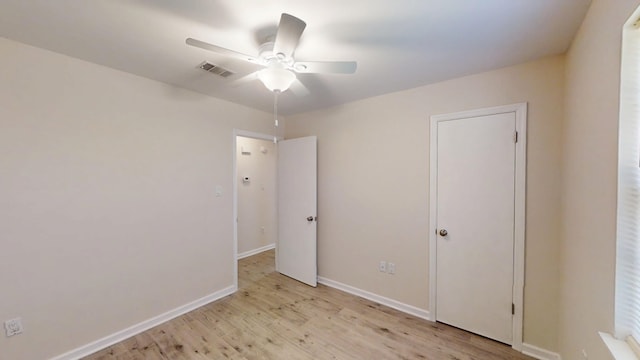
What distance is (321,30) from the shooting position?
1479mm

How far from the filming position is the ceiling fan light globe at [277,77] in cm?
151

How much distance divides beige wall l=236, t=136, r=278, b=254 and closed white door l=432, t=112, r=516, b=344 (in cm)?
277

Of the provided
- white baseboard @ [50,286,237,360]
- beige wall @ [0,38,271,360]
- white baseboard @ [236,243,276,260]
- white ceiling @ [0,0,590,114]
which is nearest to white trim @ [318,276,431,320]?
white baseboard @ [50,286,237,360]

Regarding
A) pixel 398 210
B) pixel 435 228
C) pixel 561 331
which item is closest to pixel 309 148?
pixel 398 210

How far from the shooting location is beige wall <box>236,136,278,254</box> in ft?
14.0

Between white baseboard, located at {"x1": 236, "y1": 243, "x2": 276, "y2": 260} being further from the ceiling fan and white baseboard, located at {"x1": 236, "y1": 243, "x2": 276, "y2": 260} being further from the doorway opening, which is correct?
the ceiling fan

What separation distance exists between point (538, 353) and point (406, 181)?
5.64ft

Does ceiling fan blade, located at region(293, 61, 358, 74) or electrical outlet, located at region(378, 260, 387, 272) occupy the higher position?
ceiling fan blade, located at region(293, 61, 358, 74)

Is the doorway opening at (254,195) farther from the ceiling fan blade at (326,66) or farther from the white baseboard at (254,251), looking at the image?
the ceiling fan blade at (326,66)

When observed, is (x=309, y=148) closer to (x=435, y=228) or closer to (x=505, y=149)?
(x=435, y=228)

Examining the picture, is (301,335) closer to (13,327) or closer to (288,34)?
(13,327)

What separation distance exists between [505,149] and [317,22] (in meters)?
1.83

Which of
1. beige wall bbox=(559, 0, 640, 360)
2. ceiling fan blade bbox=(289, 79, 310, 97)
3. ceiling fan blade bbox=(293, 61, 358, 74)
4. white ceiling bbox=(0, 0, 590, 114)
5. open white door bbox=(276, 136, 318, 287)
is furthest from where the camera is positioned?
open white door bbox=(276, 136, 318, 287)

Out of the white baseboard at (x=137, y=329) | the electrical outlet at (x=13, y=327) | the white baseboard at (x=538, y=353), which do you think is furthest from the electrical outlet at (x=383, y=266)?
the electrical outlet at (x=13, y=327)
